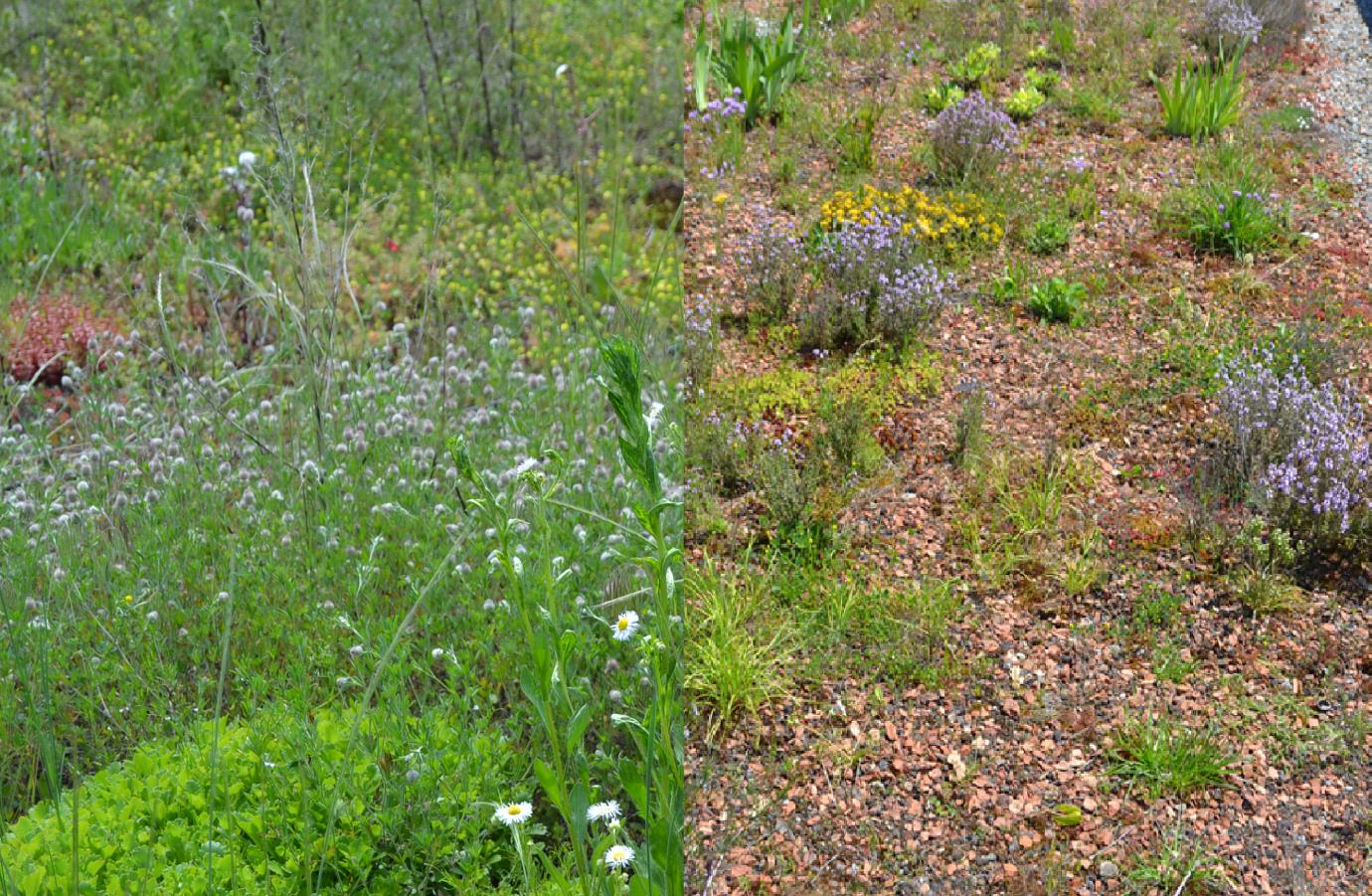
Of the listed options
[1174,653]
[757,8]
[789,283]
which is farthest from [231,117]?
[1174,653]

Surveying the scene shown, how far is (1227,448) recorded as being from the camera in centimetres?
332

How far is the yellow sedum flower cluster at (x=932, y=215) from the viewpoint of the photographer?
4.10m

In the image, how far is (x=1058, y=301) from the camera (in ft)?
12.4

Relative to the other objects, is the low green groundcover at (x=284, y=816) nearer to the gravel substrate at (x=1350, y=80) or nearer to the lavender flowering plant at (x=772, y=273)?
the lavender flowering plant at (x=772, y=273)

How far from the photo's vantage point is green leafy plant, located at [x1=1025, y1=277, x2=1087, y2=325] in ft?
12.3

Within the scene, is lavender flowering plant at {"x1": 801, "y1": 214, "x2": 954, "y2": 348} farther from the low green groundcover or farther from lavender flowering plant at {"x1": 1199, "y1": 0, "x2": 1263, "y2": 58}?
the low green groundcover

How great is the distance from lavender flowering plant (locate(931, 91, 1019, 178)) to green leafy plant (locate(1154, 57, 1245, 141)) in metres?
0.56

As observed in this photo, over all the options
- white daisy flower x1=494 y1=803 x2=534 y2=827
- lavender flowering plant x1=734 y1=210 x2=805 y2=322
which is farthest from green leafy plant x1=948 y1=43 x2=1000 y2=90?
white daisy flower x1=494 y1=803 x2=534 y2=827

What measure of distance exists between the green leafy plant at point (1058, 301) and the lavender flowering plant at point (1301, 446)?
0.46 metres

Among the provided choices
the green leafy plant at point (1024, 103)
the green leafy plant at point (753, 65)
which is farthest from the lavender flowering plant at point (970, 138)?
the green leafy plant at point (753, 65)

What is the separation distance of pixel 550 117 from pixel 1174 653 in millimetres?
4101

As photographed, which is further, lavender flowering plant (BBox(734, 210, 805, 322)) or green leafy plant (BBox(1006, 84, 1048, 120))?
green leafy plant (BBox(1006, 84, 1048, 120))

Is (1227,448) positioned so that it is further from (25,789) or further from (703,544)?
(25,789)

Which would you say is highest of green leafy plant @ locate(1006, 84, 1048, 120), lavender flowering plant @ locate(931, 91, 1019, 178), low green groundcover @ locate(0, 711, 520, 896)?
green leafy plant @ locate(1006, 84, 1048, 120)
